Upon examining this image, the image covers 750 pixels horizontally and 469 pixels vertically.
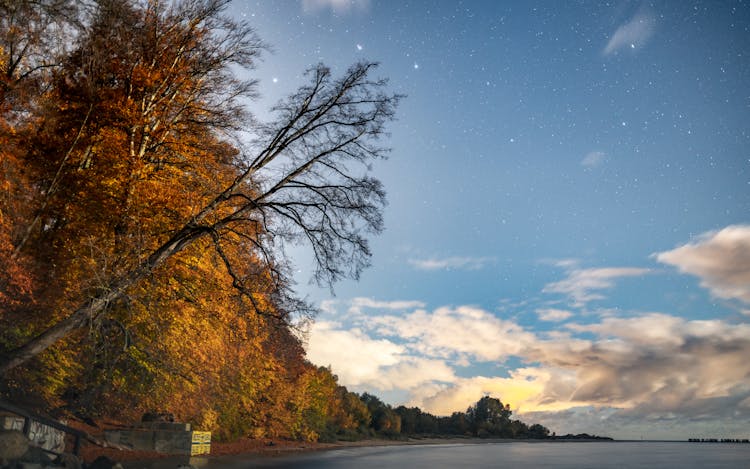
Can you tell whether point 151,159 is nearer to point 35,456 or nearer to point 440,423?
point 35,456

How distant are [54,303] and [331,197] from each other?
1319cm

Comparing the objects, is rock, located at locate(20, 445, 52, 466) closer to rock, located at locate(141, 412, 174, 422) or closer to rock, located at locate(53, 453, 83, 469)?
rock, located at locate(53, 453, 83, 469)

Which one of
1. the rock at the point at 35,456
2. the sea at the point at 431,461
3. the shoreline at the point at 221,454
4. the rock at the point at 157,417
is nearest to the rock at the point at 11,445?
the rock at the point at 35,456

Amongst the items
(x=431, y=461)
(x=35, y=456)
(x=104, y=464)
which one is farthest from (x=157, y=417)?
(x=431, y=461)

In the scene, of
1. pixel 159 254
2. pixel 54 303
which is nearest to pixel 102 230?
pixel 54 303

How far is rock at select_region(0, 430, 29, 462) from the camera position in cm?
1588

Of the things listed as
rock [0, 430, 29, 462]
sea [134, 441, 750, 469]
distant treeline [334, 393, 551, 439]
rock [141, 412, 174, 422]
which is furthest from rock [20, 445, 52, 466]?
distant treeline [334, 393, 551, 439]

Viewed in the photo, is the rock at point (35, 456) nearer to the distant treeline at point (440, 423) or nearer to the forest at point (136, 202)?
the forest at point (136, 202)

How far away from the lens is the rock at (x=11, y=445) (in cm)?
1588

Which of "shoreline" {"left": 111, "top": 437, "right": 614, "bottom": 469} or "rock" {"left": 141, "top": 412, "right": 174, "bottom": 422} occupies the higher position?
"rock" {"left": 141, "top": 412, "right": 174, "bottom": 422}

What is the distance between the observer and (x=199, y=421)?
2991 centimetres

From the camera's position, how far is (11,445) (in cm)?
1616

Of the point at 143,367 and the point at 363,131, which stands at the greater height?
the point at 363,131

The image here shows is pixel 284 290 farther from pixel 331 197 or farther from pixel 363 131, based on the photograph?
pixel 363 131
